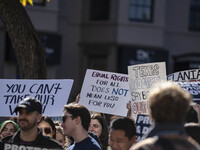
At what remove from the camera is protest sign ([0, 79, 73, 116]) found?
755cm

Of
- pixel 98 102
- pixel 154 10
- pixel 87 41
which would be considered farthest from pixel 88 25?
pixel 98 102

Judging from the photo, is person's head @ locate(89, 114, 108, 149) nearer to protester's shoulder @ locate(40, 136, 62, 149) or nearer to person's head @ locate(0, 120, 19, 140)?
person's head @ locate(0, 120, 19, 140)

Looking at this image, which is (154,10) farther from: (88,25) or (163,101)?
(163,101)

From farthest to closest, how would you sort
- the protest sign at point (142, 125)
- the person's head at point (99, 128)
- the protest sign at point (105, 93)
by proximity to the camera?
the protest sign at point (105, 93) < the person's head at point (99, 128) < the protest sign at point (142, 125)

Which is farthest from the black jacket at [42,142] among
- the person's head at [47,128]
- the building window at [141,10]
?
the building window at [141,10]

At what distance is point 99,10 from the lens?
21.6 m

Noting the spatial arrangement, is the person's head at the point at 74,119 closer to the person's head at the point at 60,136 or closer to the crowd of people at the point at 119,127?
the crowd of people at the point at 119,127

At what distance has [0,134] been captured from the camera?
276 inches

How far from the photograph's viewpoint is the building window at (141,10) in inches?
842

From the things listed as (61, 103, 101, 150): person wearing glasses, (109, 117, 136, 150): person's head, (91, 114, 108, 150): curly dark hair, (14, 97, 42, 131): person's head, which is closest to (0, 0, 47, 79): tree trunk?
(91, 114, 108, 150): curly dark hair

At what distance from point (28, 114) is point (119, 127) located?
84 cm

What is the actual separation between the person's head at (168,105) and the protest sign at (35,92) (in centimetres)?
421

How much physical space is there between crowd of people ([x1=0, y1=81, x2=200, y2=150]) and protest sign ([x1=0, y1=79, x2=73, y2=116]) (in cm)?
28

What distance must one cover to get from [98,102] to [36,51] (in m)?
1.78
